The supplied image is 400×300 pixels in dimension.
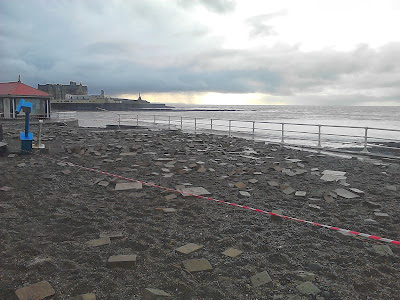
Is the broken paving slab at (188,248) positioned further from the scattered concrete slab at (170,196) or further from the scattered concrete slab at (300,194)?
the scattered concrete slab at (300,194)

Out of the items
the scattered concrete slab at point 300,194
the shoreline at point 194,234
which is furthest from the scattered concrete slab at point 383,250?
the scattered concrete slab at point 300,194

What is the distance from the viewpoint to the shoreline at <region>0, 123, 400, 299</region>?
308 centimetres

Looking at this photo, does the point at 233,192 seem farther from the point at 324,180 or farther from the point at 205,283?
the point at 205,283

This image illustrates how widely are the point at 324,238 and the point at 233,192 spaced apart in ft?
8.49

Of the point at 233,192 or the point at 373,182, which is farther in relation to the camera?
the point at 373,182

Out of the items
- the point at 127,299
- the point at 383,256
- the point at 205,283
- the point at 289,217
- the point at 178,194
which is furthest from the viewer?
the point at 178,194

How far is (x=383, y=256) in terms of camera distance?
12.2 ft

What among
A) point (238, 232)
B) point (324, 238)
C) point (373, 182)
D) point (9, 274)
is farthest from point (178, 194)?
point (373, 182)

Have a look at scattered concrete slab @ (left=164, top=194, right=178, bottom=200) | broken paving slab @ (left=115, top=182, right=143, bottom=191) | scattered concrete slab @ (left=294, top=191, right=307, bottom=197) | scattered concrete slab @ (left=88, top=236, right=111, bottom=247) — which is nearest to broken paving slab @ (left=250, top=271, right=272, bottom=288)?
scattered concrete slab @ (left=88, top=236, right=111, bottom=247)

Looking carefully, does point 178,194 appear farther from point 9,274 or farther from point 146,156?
point 146,156

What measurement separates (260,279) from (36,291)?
2051mm

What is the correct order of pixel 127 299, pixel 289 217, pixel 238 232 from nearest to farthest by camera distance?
1. pixel 127 299
2. pixel 238 232
3. pixel 289 217

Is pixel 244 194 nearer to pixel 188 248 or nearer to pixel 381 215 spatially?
pixel 381 215

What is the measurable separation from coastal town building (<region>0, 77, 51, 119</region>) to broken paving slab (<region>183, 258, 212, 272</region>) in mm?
31199
